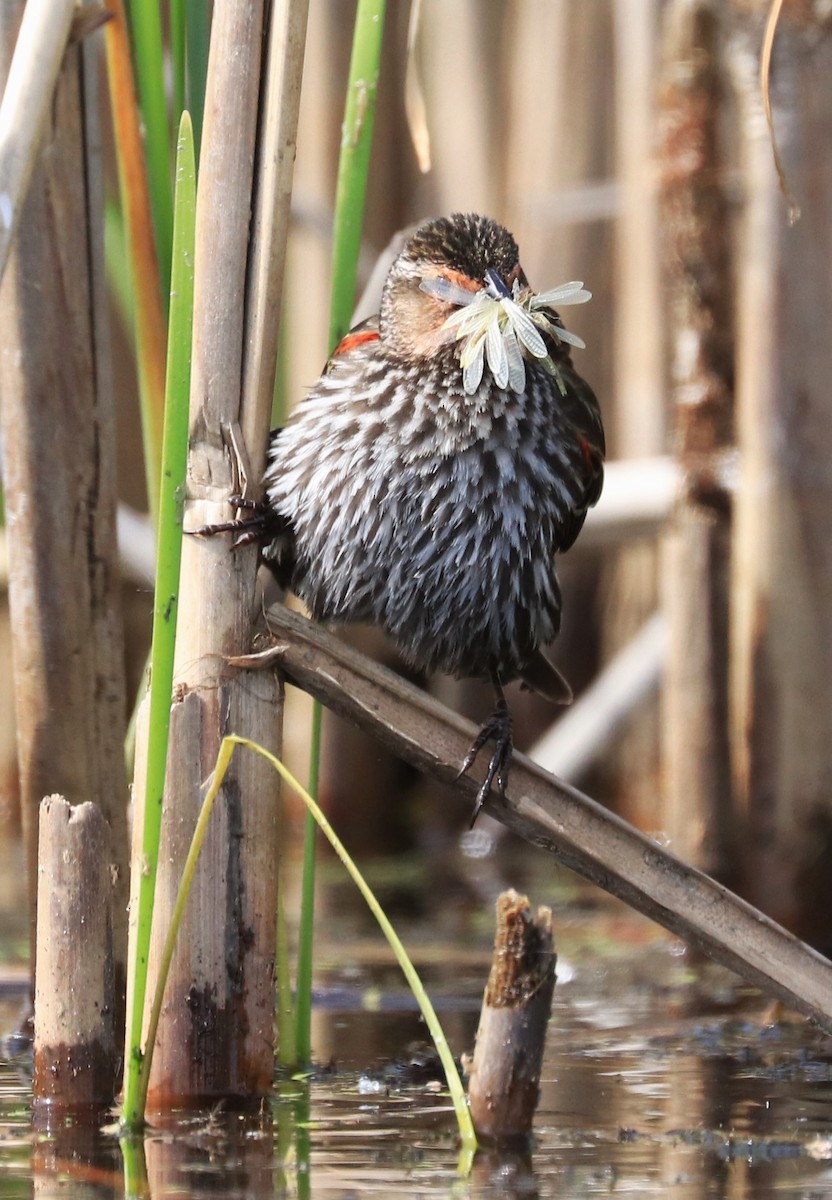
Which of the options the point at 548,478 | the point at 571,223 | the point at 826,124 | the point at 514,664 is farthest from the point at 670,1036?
the point at 571,223

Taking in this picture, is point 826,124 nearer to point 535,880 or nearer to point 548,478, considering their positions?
point 548,478

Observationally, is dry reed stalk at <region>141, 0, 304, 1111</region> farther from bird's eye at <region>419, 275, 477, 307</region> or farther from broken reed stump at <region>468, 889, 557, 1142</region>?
bird's eye at <region>419, 275, 477, 307</region>

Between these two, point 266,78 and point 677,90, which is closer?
point 266,78

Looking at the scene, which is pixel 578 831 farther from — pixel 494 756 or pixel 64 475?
pixel 64 475

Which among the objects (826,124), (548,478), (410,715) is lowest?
(410,715)

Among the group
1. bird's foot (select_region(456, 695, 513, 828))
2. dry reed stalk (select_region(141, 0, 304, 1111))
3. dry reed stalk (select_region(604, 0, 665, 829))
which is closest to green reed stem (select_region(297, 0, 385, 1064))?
dry reed stalk (select_region(141, 0, 304, 1111))

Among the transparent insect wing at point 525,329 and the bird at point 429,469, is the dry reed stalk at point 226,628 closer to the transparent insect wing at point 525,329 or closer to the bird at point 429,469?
the bird at point 429,469
